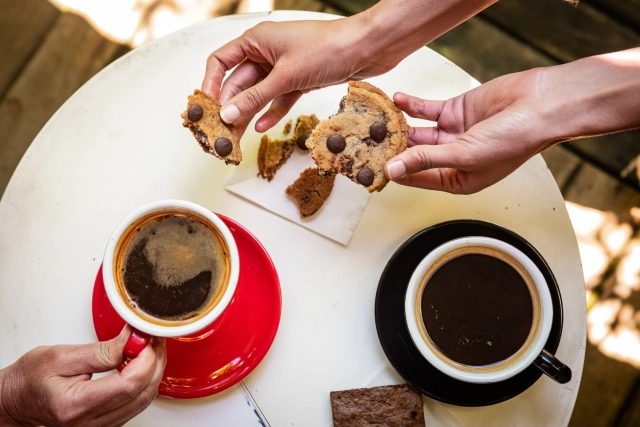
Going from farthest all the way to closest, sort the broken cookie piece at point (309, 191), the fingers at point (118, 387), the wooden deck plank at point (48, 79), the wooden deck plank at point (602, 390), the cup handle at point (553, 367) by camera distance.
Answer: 1. the wooden deck plank at point (48, 79)
2. the wooden deck plank at point (602, 390)
3. the broken cookie piece at point (309, 191)
4. the cup handle at point (553, 367)
5. the fingers at point (118, 387)

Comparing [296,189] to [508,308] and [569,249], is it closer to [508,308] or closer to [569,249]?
[508,308]

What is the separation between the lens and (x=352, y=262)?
6.13ft

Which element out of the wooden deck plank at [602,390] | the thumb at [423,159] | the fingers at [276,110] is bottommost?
the wooden deck plank at [602,390]

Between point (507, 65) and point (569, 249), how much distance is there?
1481 millimetres

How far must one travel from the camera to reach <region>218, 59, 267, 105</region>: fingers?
6.31 feet

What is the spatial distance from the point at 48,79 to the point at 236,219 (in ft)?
6.01

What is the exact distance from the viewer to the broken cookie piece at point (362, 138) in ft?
5.55

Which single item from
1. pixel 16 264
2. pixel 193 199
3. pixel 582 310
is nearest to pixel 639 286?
pixel 582 310

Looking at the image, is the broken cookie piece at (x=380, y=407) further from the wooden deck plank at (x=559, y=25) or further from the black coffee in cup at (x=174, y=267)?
the wooden deck plank at (x=559, y=25)

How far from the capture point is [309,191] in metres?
1.85

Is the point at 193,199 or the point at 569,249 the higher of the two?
the point at 193,199

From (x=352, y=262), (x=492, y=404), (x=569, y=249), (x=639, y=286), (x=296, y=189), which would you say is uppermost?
(x=296, y=189)

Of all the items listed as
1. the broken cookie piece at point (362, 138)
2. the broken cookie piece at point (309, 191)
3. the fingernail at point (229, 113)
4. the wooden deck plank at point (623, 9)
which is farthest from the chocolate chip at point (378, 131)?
the wooden deck plank at point (623, 9)

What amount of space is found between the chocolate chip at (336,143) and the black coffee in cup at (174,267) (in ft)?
1.51
